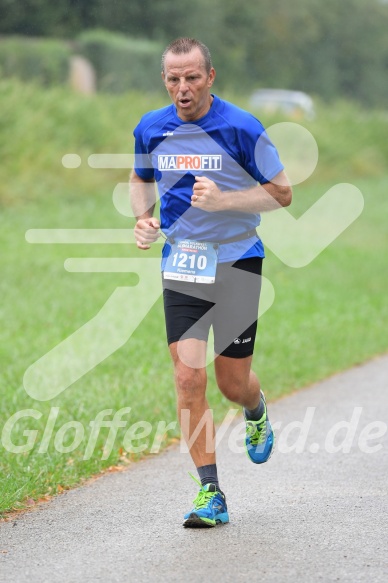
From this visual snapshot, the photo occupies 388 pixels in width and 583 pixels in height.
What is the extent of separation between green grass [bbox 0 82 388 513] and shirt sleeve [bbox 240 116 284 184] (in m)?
2.05

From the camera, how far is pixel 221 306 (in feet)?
19.2

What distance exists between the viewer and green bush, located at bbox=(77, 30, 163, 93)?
3741 cm

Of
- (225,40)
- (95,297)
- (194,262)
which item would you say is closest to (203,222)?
(194,262)

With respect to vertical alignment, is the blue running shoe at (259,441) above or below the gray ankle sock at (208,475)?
above

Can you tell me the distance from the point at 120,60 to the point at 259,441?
108ft

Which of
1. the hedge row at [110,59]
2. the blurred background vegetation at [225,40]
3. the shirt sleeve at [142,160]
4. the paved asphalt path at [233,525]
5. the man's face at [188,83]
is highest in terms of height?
the blurred background vegetation at [225,40]

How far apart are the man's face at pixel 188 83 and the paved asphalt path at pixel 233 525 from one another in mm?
1933

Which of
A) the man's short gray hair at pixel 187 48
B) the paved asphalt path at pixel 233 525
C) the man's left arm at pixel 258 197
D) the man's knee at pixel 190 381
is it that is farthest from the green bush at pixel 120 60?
the man's knee at pixel 190 381

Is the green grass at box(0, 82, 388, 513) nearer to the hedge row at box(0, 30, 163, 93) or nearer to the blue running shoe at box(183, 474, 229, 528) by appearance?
the blue running shoe at box(183, 474, 229, 528)

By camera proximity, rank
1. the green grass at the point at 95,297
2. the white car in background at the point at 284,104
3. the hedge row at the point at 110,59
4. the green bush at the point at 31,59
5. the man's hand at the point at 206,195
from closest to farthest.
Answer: the man's hand at the point at 206,195, the green grass at the point at 95,297, the green bush at the point at 31,59, the white car in background at the point at 284,104, the hedge row at the point at 110,59

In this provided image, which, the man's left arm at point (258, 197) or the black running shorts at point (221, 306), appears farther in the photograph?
the black running shorts at point (221, 306)

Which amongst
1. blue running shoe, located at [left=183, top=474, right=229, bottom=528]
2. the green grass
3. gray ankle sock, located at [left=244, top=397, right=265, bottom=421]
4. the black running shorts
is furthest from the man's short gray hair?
the green grass

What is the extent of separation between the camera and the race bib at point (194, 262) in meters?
5.72

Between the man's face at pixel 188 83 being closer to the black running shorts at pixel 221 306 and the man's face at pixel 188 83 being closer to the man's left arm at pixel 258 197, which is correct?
the man's left arm at pixel 258 197
